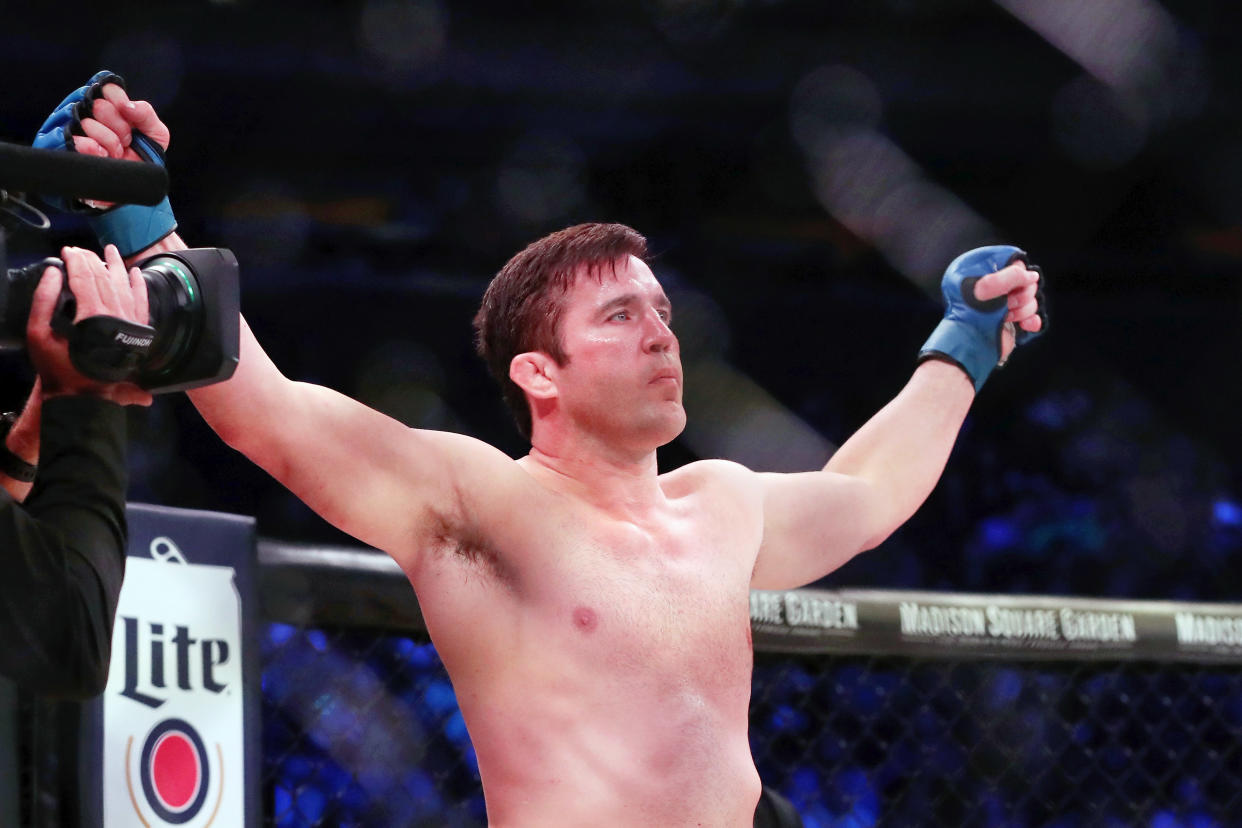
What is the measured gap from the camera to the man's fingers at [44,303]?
3.42ft

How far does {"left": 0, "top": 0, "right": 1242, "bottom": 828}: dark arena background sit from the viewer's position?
299cm

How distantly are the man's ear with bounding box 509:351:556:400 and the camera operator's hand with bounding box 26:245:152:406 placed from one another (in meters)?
0.54

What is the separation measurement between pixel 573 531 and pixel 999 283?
685 mm

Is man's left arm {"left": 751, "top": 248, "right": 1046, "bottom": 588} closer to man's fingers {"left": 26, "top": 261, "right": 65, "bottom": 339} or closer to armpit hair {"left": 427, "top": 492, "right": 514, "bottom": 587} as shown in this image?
armpit hair {"left": 427, "top": 492, "right": 514, "bottom": 587}

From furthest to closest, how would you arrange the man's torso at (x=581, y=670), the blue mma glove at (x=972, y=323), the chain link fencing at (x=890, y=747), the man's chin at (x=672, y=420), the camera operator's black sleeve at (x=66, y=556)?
the chain link fencing at (x=890, y=747)
the blue mma glove at (x=972, y=323)
the man's chin at (x=672, y=420)
the man's torso at (x=581, y=670)
the camera operator's black sleeve at (x=66, y=556)

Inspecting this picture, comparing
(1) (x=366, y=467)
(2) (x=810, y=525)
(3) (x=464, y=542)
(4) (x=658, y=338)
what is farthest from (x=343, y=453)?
(2) (x=810, y=525)

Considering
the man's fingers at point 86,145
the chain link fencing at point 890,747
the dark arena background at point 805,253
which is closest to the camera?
the man's fingers at point 86,145

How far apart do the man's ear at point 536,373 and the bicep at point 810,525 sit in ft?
0.89

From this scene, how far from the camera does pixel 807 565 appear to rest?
166 centimetres

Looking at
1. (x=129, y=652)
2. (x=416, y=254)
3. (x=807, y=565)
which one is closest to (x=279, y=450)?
(x=129, y=652)

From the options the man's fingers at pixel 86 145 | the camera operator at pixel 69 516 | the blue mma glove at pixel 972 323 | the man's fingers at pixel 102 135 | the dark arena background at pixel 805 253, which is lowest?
the camera operator at pixel 69 516

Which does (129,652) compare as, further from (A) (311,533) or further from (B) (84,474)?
(A) (311,533)

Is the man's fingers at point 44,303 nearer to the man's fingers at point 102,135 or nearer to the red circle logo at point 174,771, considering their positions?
the man's fingers at point 102,135

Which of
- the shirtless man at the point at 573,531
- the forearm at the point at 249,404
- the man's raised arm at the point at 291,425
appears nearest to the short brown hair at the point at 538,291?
the shirtless man at the point at 573,531
